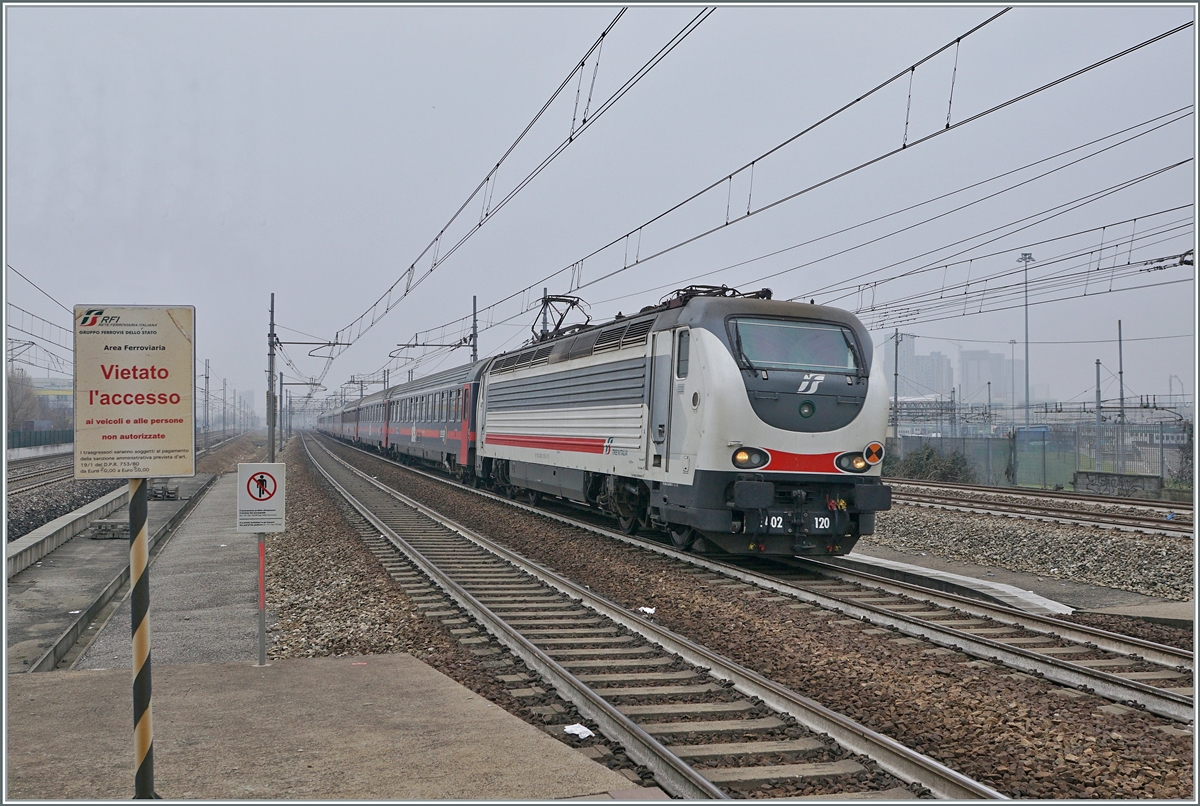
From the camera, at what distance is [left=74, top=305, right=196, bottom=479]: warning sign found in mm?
4645

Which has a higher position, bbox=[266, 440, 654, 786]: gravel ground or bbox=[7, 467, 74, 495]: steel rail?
bbox=[7, 467, 74, 495]: steel rail

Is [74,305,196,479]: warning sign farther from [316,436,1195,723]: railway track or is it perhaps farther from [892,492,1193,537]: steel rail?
[892,492,1193,537]: steel rail

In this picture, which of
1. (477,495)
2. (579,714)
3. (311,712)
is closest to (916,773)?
(579,714)

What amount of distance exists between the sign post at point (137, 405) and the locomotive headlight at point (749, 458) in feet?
24.1

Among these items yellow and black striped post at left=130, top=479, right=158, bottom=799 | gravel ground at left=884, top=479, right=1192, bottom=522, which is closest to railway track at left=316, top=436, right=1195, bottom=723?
yellow and black striped post at left=130, top=479, right=158, bottom=799

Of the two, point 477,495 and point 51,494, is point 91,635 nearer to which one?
point 477,495

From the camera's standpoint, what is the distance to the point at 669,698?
21.2ft

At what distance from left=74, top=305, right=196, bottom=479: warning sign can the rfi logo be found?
8.02 meters

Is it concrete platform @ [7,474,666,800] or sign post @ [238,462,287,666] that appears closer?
concrete platform @ [7,474,666,800]

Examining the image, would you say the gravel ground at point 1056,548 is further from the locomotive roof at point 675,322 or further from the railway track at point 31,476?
the railway track at point 31,476

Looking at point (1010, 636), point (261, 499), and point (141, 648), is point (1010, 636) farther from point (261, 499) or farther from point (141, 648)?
point (141, 648)

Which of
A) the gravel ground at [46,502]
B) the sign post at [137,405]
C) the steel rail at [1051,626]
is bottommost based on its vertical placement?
the gravel ground at [46,502]

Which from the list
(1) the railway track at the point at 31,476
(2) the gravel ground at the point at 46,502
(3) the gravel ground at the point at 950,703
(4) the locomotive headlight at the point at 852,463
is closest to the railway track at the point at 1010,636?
(3) the gravel ground at the point at 950,703

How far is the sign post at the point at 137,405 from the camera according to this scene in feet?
15.0
